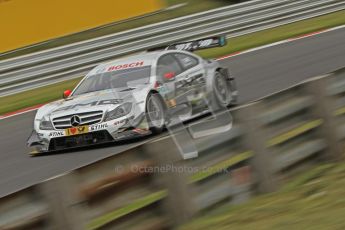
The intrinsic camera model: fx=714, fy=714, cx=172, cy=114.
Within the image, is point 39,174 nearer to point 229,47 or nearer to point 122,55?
point 122,55

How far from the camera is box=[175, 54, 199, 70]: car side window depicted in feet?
34.4

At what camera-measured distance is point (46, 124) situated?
9461mm

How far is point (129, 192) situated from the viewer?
477cm

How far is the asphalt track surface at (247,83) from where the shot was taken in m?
8.44

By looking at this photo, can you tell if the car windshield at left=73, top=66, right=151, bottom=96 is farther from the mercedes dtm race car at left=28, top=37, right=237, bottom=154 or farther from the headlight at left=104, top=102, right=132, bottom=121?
the headlight at left=104, top=102, right=132, bottom=121

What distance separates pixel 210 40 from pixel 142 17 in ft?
32.2

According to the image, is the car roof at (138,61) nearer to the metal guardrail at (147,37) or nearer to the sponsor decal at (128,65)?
the sponsor decal at (128,65)

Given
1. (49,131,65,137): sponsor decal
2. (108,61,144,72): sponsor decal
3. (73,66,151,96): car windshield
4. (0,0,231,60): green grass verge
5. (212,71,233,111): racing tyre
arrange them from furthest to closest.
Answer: (0,0,231,60): green grass verge < (212,71,233,111): racing tyre < (108,61,144,72): sponsor decal < (73,66,151,96): car windshield < (49,131,65,137): sponsor decal

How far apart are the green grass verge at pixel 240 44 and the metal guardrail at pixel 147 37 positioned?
20 centimetres

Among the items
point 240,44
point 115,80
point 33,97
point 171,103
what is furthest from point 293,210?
point 240,44

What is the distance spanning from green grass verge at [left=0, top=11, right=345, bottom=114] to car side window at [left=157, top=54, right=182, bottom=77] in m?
5.57

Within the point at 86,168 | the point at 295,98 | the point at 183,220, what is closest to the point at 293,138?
the point at 295,98

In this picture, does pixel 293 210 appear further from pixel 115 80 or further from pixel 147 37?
pixel 147 37

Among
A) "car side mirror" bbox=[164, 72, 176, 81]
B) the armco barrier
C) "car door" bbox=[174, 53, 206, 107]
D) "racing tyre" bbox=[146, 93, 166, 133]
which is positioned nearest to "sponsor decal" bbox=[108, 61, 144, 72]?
"car side mirror" bbox=[164, 72, 176, 81]
